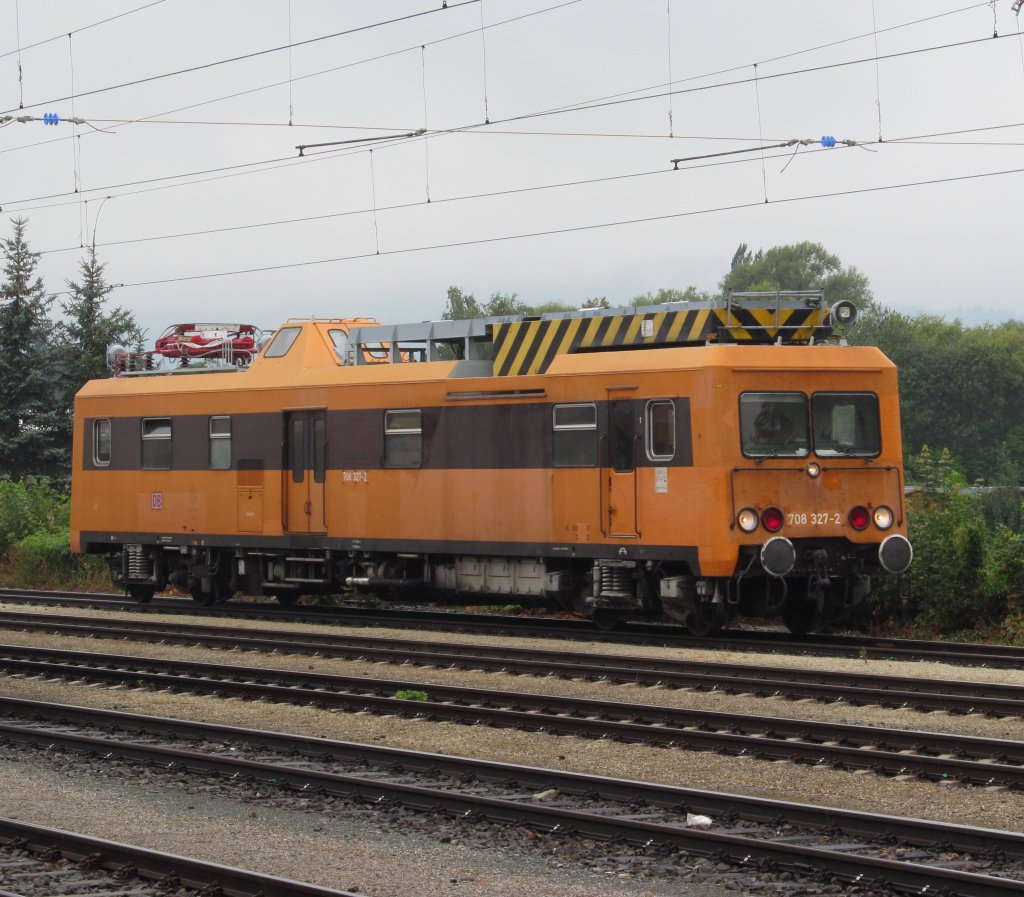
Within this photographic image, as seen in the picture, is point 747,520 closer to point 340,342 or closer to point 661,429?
point 661,429

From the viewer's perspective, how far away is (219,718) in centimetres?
1298

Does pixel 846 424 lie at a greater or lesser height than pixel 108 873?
greater

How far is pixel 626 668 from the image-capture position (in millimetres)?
14898

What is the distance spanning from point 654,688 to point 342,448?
7.71 meters

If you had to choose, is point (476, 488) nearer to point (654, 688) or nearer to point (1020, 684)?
point (654, 688)

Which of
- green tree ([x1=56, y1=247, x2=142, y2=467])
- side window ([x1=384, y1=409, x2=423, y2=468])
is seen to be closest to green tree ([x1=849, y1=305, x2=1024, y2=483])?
green tree ([x1=56, y1=247, x2=142, y2=467])

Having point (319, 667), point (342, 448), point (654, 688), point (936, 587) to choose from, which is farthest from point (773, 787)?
point (342, 448)

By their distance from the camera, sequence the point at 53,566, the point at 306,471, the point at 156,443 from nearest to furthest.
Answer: the point at 306,471
the point at 156,443
the point at 53,566

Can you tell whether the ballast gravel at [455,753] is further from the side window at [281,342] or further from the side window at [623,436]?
the side window at [281,342]

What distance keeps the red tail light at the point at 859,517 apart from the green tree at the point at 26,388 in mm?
31089

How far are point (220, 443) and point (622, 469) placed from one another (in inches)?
291

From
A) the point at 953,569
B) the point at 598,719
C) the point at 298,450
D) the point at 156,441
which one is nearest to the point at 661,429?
the point at 953,569

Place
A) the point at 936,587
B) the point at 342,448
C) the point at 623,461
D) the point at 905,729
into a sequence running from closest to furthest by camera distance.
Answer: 1. the point at 905,729
2. the point at 623,461
3. the point at 936,587
4. the point at 342,448

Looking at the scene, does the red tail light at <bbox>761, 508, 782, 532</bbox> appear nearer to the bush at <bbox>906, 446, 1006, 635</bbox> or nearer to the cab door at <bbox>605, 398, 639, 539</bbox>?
the cab door at <bbox>605, 398, 639, 539</bbox>
